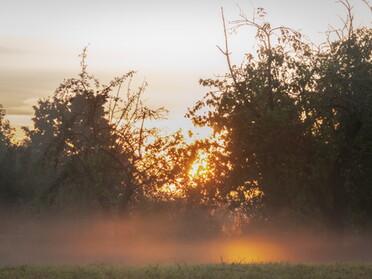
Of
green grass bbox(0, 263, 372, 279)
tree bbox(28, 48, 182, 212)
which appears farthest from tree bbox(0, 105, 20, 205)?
green grass bbox(0, 263, 372, 279)

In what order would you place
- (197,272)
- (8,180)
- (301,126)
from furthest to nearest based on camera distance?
(8,180) < (301,126) < (197,272)

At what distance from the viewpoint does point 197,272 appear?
54.2ft

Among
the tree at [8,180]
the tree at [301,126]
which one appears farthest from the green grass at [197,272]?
the tree at [8,180]

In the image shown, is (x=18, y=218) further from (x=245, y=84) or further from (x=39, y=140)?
(x=245, y=84)

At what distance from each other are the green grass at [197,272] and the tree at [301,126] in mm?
10122

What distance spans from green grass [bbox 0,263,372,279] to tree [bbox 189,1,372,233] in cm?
1012

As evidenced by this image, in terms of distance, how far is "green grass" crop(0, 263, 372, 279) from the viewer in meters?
16.0

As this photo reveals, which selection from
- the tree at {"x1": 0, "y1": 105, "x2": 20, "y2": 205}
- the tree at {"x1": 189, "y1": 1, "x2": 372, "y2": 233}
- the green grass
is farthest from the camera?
the tree at {"x1": 0, "y1": 105, "x2": 20, "y2": 205}

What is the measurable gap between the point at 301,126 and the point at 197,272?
40.7 feet

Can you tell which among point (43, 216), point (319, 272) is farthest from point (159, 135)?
point (43, 216)

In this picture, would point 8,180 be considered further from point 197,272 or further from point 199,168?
point 197,272

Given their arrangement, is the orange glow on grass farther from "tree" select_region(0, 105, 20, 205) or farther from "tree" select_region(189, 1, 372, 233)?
"tree" select_region(0, 105, 20, 205)

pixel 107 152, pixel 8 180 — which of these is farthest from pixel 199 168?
pixel 8 180

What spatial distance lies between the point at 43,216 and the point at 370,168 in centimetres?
3958
